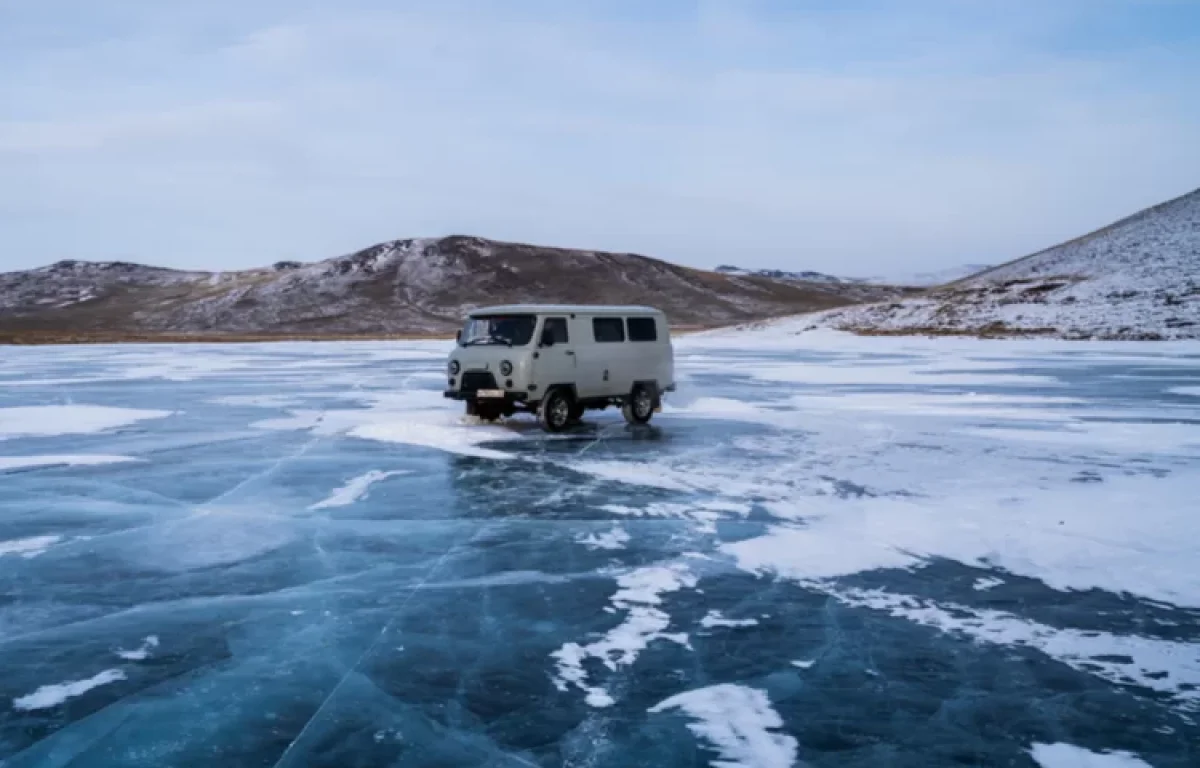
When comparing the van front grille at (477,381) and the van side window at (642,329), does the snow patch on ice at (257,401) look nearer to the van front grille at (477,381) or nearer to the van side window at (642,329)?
the van front grille at (477,381)

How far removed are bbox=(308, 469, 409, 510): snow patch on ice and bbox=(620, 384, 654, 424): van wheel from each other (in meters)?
6.69

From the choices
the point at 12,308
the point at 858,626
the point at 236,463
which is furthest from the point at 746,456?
the point at 12,308

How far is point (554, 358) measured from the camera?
60.4 feet

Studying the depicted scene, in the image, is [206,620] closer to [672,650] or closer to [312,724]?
[312,724]

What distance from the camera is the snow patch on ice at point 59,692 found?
5898 millimetres

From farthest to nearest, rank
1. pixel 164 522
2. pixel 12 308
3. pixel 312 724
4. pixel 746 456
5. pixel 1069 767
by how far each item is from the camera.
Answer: pixel 12 308 < pixel 746 456 < pixel 164 522 < pixel 312 724 < pixel 1069 767

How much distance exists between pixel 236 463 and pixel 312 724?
1031 cm

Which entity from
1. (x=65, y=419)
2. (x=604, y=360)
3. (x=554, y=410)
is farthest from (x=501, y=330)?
(x=65, y=419)

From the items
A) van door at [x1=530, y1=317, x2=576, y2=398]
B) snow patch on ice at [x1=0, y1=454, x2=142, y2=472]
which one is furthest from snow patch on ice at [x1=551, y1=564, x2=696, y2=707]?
snow patch on ice at [x1=0, y1=454, x2=142, y2=472]

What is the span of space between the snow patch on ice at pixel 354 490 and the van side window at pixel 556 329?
16.1 feet

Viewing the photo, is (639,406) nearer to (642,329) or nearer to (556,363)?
(642,329)

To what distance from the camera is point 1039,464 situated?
1473cm

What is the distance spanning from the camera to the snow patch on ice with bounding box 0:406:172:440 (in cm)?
1973

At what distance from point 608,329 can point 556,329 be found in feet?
4.70
